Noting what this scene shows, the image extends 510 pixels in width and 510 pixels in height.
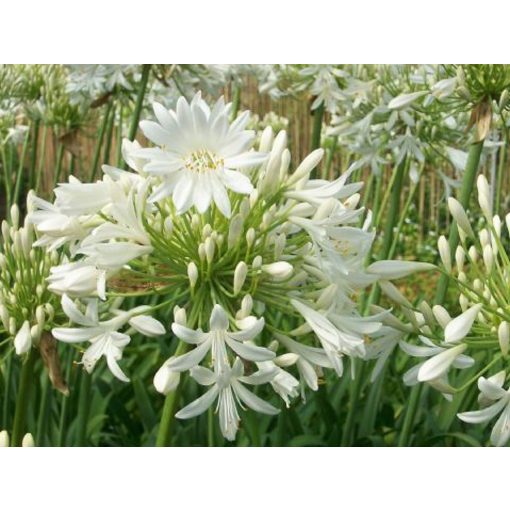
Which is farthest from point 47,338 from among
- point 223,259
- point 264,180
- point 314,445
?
point 314,445

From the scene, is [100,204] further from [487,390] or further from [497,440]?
[497,440]

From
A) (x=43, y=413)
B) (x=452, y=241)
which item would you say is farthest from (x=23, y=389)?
(x=452, y=241)


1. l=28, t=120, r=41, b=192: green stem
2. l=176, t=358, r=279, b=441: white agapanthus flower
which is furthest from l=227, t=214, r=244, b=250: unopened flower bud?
l=28, t=120, r=41, b=192: green stem

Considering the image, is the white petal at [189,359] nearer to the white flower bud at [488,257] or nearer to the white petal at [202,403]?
the white petal at [202,403]

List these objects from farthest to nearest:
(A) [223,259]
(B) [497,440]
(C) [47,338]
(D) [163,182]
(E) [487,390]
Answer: (C) [47,338]
(B) [497,440]
(E) [487,390]
(A) [223,259]
(D) [163,182]

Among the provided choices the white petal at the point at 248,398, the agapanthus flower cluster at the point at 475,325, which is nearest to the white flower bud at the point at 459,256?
the agapanthus flower cluster at the point at 475,325

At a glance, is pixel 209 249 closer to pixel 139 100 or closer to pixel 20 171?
pixel 139 100
